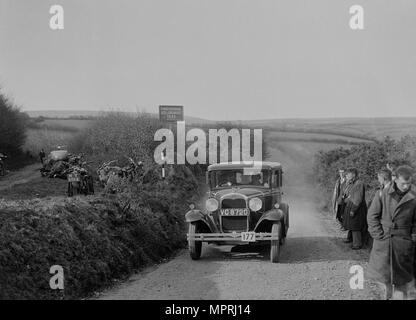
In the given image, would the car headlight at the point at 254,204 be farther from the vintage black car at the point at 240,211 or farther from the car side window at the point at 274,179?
the car side window at the point at 274,179

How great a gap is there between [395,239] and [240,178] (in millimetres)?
5613

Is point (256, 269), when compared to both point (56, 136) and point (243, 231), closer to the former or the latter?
point (243, 231)

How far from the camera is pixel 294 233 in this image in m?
13.9

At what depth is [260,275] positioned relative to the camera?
27.1 feet

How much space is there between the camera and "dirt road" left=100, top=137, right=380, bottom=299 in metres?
6.96

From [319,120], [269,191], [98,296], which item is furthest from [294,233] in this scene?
[319,120]

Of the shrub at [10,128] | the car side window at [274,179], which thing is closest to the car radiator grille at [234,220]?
the car side window at [274,179]

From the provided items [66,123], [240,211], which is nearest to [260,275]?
[240,211]

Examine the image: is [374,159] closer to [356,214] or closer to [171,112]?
[356,214]

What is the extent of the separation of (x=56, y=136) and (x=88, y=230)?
1104 inches

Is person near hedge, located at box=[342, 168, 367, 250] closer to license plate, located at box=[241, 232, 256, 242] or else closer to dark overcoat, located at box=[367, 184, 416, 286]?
license plate, located at box=[241, 232, 256, 242]

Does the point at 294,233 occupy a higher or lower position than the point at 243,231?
lower

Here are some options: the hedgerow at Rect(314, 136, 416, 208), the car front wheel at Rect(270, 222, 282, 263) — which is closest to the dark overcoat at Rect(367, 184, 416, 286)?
the car front wheel at Rect(270, 222, 282, 263)
